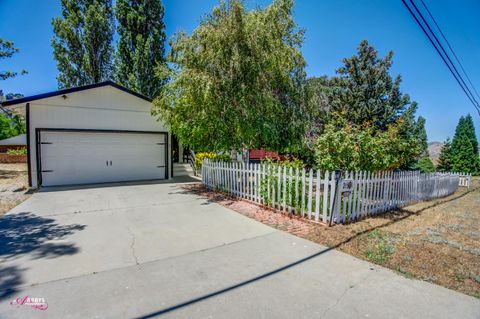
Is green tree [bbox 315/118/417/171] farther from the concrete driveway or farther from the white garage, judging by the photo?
the white garage

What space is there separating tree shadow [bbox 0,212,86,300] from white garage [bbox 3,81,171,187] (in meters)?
4.85

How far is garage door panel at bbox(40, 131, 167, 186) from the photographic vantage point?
33.7 feet

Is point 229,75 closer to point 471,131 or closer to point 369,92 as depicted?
→ point 369,92

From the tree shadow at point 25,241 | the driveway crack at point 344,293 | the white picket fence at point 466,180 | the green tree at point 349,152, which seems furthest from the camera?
the white picket fence at point 466,180

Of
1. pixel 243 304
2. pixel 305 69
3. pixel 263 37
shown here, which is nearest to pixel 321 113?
pixel 305 69

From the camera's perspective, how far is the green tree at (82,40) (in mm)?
18484

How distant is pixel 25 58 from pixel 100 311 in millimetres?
20686

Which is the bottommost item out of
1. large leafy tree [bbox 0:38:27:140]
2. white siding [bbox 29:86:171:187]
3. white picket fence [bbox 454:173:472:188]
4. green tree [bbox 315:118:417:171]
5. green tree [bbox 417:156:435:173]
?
white picket fence [bbox 454:173:472:188]

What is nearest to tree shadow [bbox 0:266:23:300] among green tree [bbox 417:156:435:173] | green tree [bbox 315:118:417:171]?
green tree [bbox 315:118:417:171]

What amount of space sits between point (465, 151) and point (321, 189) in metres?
22.4

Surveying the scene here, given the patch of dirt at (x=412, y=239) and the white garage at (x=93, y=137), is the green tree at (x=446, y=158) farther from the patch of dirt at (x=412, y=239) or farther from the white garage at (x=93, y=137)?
the white garage at (x=93, y=137)

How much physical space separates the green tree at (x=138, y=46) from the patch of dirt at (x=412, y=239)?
1451 centimetres

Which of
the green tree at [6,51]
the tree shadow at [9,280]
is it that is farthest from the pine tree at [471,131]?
the green tree at [6,51]

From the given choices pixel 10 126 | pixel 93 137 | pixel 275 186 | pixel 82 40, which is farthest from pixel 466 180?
pixel 10 126
